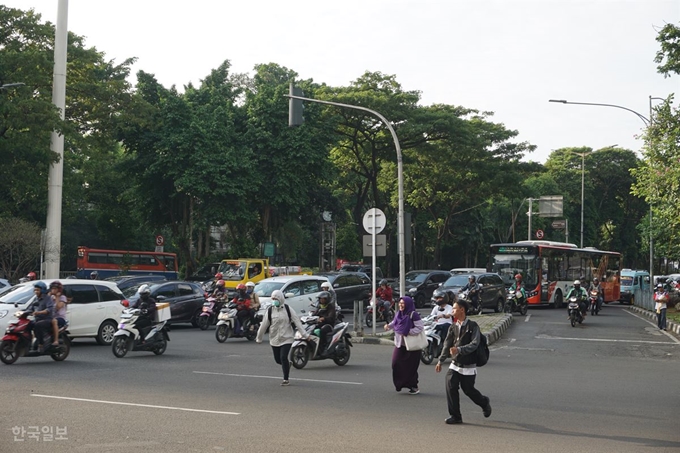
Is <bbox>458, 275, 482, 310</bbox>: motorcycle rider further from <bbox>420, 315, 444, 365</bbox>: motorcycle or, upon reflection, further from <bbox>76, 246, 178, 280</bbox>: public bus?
<bbox>76, 246, 178, 280</bbox>: public bus

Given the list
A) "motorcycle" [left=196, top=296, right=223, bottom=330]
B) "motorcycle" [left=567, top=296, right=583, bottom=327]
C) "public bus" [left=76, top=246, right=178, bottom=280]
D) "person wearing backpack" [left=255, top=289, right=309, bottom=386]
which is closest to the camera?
"person wearing backpack" [left=255, top=289, right=309, bottom=386]

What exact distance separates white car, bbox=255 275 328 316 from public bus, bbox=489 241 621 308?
15905 millimetres

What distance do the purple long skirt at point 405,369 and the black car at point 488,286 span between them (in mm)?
20425

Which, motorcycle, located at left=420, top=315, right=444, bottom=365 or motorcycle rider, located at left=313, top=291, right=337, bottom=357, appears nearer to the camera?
motorcycle rider, located at left=313, top=291, right=337, bottom=357

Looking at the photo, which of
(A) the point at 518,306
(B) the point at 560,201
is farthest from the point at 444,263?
(A) the point at 518,306

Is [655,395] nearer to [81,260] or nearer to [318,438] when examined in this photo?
Result: [318,438]

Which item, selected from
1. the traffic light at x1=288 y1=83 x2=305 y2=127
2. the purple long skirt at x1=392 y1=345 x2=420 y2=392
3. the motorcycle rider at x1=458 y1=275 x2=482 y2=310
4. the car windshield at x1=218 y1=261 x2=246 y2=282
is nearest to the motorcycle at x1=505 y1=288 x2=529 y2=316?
the motorcycle rider at x1=458 y1=275 x2=482 y2=310

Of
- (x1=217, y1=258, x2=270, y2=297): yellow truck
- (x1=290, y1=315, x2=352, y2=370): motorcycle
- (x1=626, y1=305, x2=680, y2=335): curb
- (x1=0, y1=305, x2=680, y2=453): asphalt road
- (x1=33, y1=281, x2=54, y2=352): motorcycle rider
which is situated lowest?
(x1=626, y1=305, x2=680, y2=335): curb

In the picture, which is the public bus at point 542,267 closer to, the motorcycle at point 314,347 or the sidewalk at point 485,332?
the sidewalk at point 485,332

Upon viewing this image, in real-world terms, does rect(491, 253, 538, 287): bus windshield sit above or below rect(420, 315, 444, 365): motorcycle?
above

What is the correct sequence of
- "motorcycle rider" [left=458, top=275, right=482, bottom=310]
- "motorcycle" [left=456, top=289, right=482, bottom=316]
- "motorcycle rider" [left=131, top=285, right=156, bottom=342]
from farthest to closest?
"motorcycle rider" [left=458, top=275, right=482, bottom=310] → "motorcycle" [left=456, top=289, right=482, bottom=316] → "motorcycle rider" [left=131, top=285, right=156, bottom=342]

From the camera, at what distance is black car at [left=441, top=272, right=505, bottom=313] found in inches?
1312

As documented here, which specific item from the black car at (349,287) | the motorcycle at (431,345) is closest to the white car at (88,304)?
the motorcycle at (431,345)

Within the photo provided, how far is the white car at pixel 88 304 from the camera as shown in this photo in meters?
18.8
